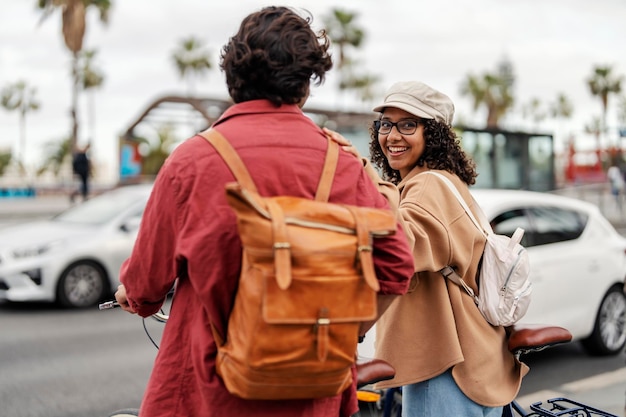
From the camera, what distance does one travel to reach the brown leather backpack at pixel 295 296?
1.56 m

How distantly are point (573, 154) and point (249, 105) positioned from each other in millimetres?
38062

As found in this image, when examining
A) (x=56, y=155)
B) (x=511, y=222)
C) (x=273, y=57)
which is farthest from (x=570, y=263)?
(x=56, y=155)

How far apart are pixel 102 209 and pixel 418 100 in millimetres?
7812

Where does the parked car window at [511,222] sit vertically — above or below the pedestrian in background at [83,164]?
above

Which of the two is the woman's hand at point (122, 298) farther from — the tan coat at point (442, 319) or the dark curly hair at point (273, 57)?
the tan coat at point (442, 319)

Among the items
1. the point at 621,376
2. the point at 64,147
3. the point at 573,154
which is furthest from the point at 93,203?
the point at 64,147

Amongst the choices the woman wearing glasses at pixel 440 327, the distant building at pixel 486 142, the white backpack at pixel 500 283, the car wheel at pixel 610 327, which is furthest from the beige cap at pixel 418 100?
the distant building at pixel 486 142

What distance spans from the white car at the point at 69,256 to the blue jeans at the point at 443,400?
22.7 ft

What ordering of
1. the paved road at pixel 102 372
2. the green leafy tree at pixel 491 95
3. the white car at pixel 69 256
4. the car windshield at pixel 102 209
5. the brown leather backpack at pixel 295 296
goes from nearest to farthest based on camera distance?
the brown leather backpack at pixel 295 296
the paved road at pixel 102 372
the white car at pixel 69 256
the car windshield at pixel 102 209
the green leafy tree at pixel 491 95

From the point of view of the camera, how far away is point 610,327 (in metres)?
6.80

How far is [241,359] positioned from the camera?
162 cm

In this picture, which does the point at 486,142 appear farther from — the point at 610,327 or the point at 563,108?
the point at 563,108

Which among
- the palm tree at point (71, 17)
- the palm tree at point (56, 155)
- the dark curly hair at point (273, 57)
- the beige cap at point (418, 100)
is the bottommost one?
the palm tree at point (56, 155)

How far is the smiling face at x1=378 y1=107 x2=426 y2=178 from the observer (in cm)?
262
